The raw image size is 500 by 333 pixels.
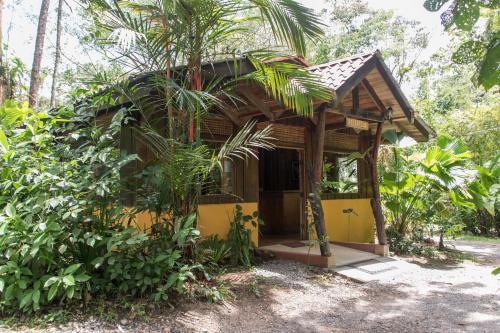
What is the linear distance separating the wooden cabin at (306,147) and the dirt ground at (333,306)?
137 centimetres

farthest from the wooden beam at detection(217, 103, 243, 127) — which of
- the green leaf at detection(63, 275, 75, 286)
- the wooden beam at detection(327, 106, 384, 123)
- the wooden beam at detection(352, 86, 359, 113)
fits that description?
the green leaf at detection(63, 275, 75, 286)

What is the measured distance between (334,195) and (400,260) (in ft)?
7.06

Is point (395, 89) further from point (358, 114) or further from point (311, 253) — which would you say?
point (311, 253)

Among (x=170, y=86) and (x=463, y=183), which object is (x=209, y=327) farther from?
(x=463, y=183)

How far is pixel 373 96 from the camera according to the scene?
7.78 m

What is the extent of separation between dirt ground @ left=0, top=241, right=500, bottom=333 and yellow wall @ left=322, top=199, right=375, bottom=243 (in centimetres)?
225

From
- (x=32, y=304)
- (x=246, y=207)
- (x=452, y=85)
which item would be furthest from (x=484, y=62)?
(x=452, y=85)

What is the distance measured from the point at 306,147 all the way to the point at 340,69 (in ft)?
7.47

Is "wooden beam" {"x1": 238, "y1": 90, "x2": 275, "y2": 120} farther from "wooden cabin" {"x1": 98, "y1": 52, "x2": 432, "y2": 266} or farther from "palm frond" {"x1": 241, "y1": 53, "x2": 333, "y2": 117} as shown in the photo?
"palm frond" {"x1": 241, "y1": 53, "x2": 333, "y2": 117}

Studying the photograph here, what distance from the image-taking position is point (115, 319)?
402 centimetres

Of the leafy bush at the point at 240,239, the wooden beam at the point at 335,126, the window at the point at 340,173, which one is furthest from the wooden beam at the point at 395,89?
the leafy bush at the point at 240,239

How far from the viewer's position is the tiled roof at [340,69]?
6.52 meters

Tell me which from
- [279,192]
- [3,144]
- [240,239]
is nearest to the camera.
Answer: [3,144]

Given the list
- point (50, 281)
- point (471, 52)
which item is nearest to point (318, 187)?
point (50, 281)
